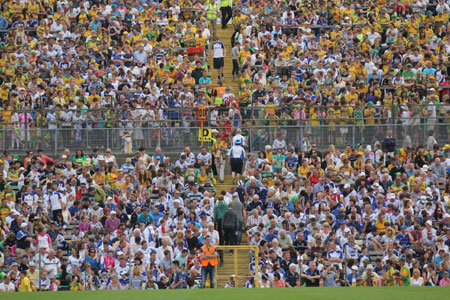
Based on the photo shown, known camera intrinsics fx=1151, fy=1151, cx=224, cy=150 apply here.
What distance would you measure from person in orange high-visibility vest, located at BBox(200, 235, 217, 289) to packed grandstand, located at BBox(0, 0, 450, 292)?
4 cm

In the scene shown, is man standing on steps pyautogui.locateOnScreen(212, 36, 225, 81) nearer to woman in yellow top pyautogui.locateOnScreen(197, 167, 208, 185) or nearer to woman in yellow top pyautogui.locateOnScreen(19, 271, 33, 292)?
woman in yellow top pyautogui.locateOnScreen(197, 167, 208, 185)

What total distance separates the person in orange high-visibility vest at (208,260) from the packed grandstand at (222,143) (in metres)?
0.04

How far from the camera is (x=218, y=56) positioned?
129 feet

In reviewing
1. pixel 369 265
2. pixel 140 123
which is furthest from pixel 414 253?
pixel 140 123

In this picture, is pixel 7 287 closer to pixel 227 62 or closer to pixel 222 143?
pixel 222 143

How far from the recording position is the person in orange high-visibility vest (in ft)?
88.8

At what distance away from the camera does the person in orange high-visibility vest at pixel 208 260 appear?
2706 centimetres

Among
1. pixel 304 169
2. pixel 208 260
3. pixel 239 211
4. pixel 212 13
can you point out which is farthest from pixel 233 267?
pixel 212 13

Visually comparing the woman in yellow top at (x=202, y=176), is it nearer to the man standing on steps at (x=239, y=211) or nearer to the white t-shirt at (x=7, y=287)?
the man standing on steps at (x=239, y=211)

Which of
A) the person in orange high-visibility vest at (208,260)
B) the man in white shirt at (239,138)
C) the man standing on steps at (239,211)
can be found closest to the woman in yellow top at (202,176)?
the man in white shirt at (239,138)

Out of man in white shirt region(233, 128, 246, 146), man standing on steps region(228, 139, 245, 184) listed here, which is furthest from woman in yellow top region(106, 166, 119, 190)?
man in white shirt region(233, 128, 246, 146)

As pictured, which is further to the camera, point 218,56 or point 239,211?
point 218,56

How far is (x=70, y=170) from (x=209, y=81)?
6.82 meters

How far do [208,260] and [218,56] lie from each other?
13.4 metres
